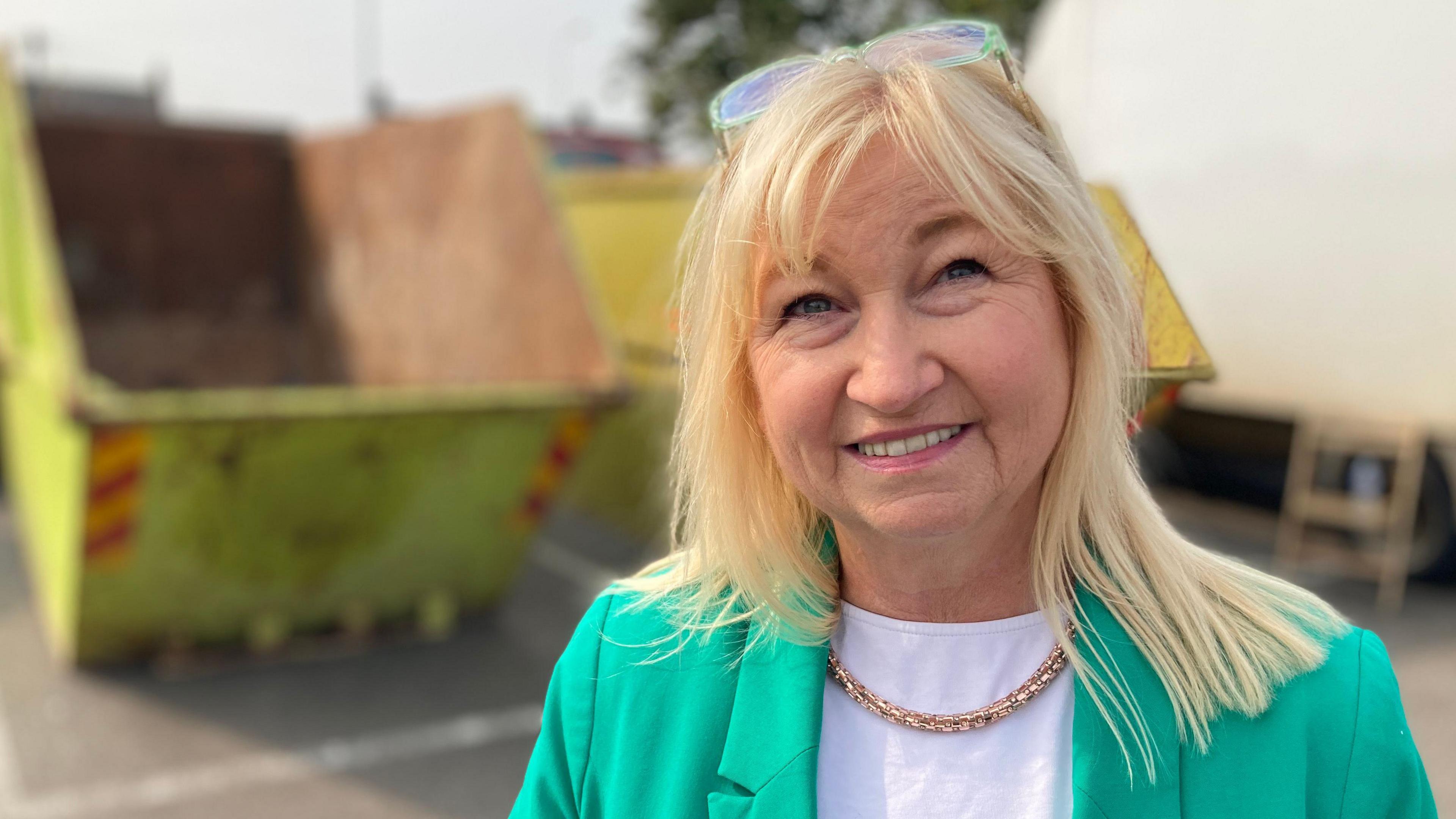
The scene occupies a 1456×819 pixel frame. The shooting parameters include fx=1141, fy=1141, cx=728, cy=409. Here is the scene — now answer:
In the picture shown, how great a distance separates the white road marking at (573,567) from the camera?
527 cm

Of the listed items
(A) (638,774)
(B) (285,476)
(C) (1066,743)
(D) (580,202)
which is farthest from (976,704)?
(D) (580,202)

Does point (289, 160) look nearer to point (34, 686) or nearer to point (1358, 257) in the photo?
point (34, 686)

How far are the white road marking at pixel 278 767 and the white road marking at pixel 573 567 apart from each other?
1350 millimetres

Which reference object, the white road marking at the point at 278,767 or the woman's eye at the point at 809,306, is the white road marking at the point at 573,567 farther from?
the woman's eye at the point at 809,306

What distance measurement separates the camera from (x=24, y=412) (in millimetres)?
4492

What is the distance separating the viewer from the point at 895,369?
0.92m

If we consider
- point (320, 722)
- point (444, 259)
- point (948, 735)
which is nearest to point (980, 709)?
point (948, 735)

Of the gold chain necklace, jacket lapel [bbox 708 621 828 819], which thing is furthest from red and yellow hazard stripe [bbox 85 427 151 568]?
the gold chain necklace

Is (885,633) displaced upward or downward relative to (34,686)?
upward

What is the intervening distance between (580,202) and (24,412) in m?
2.88

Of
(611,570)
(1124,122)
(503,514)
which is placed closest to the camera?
(503,514)

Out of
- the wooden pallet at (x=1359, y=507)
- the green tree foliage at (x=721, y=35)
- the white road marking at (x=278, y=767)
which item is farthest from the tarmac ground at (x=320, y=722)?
the green tree foliage at (x=721, y=35)

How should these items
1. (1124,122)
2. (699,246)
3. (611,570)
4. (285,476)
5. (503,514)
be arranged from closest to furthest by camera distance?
1. (699,246)
2. (285,476)
3. (503,514)
4. (1124,122)
5. (611,570)

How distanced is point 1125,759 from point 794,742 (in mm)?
280
